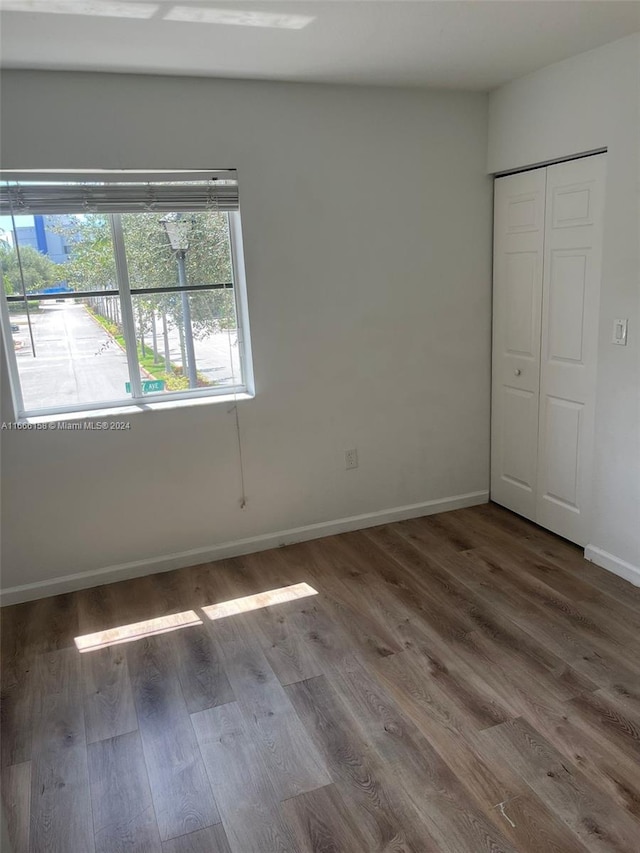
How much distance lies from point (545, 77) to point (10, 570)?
356 centimetres

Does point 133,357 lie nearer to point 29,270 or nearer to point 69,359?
point 69,359

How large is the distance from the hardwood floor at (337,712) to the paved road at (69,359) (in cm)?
100

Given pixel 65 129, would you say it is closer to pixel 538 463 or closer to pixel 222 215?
pixel 222 215

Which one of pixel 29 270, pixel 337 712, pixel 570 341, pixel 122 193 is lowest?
pixel 337 712

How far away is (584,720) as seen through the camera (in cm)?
213

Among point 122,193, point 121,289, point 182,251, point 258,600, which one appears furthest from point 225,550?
point 122,193

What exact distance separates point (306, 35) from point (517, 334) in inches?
76.1

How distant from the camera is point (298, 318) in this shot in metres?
3.36

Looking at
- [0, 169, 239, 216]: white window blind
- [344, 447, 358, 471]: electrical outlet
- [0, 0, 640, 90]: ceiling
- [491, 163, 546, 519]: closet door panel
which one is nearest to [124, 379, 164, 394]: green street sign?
[0, 169, 239, 216]: white window blind

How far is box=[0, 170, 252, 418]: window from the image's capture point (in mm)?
2887

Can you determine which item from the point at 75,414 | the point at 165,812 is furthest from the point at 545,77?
the point at 165,812

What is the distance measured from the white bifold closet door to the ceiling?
2.06ft

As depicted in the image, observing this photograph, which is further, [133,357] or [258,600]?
[133,357]

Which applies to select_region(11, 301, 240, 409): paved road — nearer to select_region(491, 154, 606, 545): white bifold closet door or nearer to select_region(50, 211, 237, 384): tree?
select_region(50, 211, 237, 384): tree
